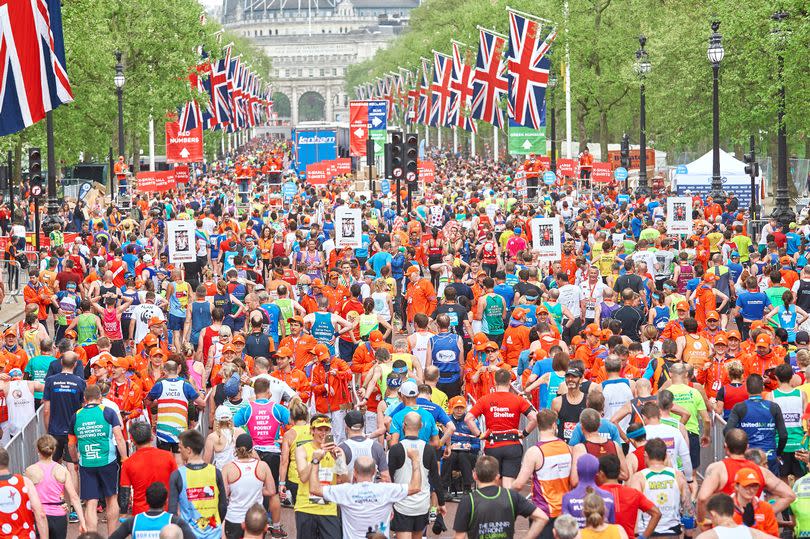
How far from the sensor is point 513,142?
4550 cm

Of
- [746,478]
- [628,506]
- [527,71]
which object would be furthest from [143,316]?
[527,71]

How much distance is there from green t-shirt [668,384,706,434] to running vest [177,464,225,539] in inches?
168

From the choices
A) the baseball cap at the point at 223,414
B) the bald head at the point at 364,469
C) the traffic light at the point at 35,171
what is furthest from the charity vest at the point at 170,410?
the traffic light at the point at 35,171

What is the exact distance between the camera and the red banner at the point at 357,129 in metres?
54.5

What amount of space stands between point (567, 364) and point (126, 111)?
153ft

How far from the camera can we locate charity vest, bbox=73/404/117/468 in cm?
1259

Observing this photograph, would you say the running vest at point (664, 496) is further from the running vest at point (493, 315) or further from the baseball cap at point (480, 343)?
the running vest at point (493, 315)

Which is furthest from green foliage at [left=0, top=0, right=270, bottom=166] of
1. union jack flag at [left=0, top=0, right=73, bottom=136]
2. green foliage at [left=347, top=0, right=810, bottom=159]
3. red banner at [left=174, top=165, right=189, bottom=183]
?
union jack flag at [left=0, top=0, right=73, bottom=136]

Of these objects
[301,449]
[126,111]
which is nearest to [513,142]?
[126,111]

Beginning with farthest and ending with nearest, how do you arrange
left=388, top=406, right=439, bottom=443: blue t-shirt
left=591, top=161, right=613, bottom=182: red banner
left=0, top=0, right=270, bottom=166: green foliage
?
left=0, top=0, right=270, bottom=166: green foliage < left=591, top=161, right=613, bottom=182: red banner < left=388, top=406, right=439, bottom=443: blue t-shirt

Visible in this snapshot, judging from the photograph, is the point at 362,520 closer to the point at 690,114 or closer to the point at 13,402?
the point at 13,402

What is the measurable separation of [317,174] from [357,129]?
338 inches

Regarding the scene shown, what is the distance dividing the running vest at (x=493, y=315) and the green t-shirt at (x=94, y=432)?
7.05 metres

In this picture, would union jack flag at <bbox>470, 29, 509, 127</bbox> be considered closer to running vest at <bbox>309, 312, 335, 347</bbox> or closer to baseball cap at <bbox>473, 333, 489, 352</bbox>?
running vest at <bbox>309, 312, 335, 347</bbox>
